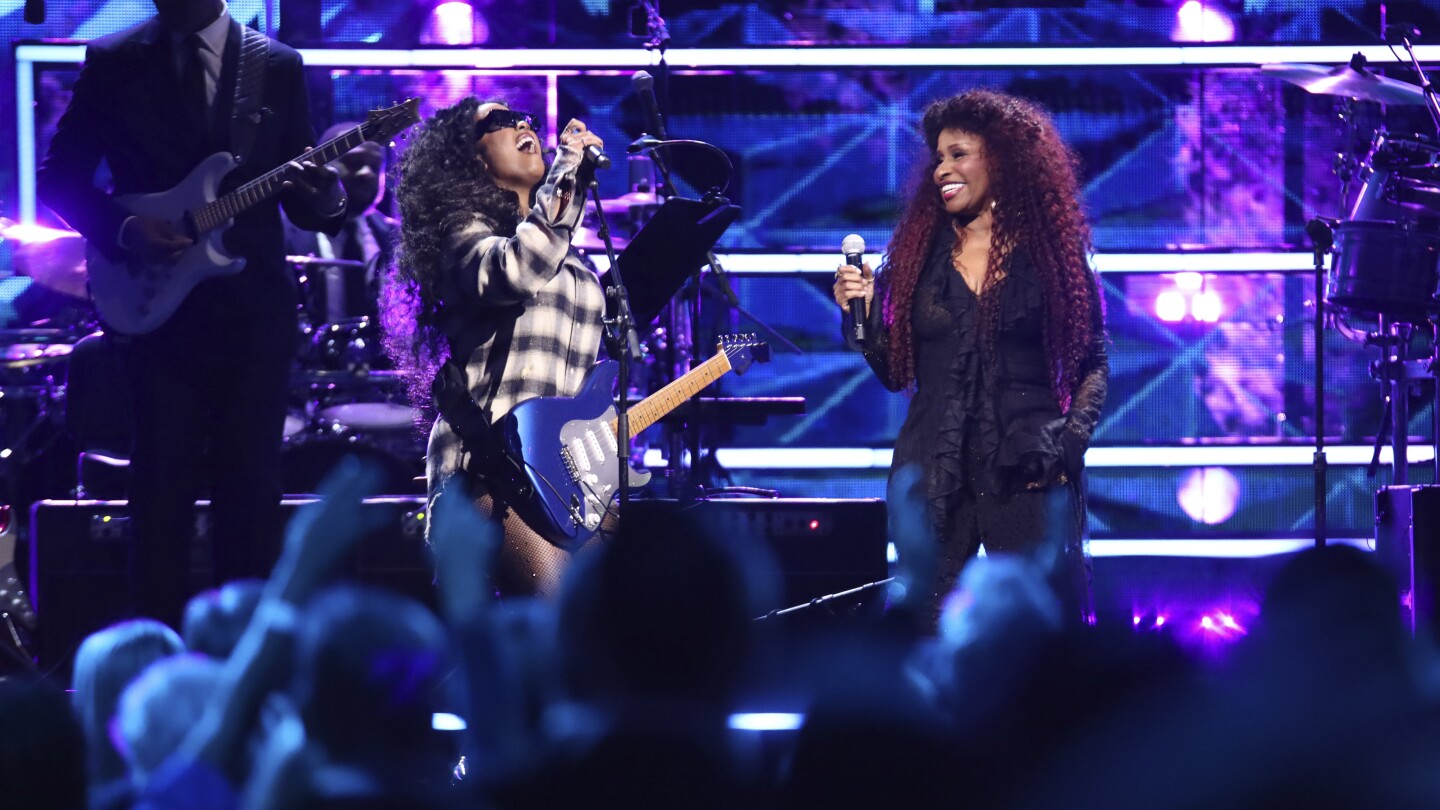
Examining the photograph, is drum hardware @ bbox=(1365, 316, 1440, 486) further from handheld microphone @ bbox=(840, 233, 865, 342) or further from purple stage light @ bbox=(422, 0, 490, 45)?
purple stage light @ bbox=(422, 0, 490, 45)

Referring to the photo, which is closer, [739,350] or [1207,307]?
[739,350]

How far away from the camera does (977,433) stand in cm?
352

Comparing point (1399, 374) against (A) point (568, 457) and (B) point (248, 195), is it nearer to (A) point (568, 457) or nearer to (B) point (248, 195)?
(A) point (568, 457)

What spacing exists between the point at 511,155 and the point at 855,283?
894 millimetres

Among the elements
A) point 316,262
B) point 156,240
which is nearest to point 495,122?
point 156,240

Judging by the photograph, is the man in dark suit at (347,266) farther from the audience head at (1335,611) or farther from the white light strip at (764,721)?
the audience head at (1335,611)

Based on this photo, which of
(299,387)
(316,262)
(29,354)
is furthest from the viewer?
(316,262)

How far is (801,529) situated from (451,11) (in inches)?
170

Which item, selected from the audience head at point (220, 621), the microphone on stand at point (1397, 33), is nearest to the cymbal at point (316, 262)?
the microphone on stand at point (1397, 33)

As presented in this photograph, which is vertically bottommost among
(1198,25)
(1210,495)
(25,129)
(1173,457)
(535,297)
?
(1210,495)

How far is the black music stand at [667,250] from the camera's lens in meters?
3.60

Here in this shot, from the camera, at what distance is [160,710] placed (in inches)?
46.9

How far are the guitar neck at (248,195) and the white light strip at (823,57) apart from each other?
13.7ft

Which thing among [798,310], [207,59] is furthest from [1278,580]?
→ [798,310]
